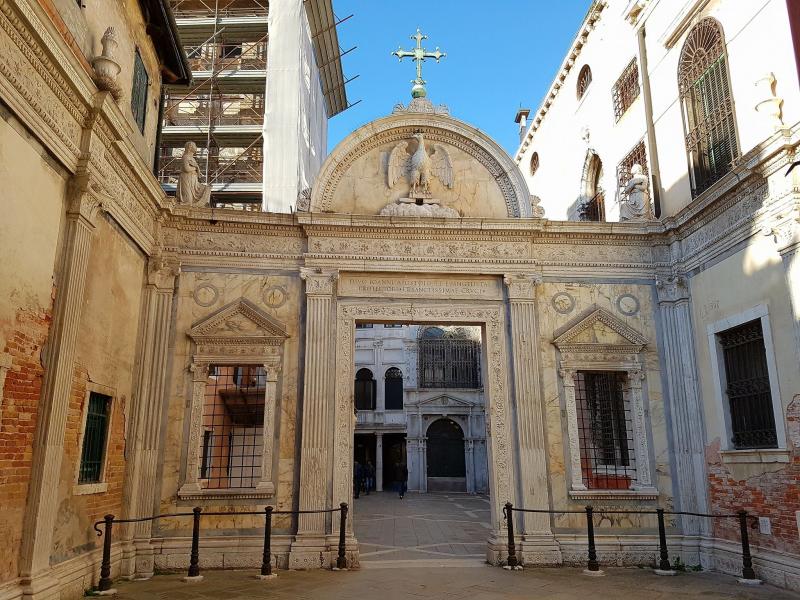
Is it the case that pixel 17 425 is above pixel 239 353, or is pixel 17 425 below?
below

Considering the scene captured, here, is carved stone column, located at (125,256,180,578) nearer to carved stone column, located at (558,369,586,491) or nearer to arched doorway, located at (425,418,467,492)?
carved stone column, located at (558,369,586,491)

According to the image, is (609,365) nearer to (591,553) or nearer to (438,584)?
(591,553)

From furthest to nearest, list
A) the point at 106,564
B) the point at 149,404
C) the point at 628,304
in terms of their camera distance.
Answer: the point at 628,304 < the point at 149,404 < the point at 106,564

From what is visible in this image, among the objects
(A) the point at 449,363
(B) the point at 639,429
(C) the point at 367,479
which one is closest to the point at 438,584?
(B) the point at 639,429

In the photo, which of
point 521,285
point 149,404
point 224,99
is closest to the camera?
point 149,404

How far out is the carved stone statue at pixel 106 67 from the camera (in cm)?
834

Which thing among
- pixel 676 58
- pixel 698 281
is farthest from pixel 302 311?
Result: pixel 676 58

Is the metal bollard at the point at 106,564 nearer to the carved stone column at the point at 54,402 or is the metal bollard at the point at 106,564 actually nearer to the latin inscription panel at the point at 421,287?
the carved stone column at the point at 54,402


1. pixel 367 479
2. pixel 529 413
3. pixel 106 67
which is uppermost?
pixel 106 67

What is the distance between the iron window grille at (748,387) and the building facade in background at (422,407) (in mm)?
21443

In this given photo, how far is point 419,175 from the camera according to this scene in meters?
12.6

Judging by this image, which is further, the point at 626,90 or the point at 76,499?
the point at 626,90

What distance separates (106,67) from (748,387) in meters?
10.6

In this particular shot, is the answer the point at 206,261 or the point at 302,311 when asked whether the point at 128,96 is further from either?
the point at 302,311
